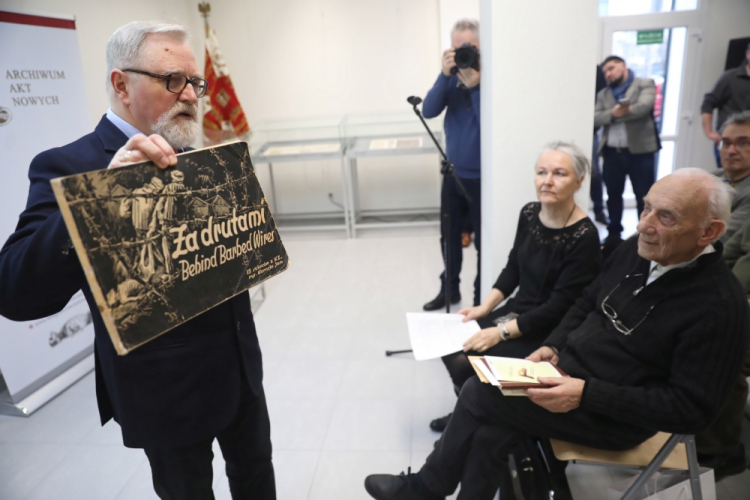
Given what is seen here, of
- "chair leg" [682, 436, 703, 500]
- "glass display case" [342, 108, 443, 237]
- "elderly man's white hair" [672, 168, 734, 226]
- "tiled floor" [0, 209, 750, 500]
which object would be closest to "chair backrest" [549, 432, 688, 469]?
"chair leg" [682, 436, 703, 500]

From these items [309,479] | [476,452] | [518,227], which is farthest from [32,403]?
[518,227]

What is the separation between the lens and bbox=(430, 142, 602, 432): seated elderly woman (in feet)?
6.10

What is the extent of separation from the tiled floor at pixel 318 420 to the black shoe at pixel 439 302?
0.10 m

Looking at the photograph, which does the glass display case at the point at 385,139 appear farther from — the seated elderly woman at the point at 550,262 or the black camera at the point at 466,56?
the seated elderly woman at the point at 550,262

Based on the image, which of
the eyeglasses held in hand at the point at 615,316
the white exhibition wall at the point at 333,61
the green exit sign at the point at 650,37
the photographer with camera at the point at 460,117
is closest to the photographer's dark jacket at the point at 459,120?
the photographer with camera at the point at 460,117

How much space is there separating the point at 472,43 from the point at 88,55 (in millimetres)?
2922

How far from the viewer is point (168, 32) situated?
1098mm

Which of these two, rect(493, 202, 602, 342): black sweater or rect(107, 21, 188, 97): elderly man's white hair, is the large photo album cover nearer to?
rect(107, 21, 188, 97): elderly man's white hair

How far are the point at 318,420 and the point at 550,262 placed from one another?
126 centimetres

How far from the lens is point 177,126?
1.11 meters

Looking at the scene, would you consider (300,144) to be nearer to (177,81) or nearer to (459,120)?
(459,120)

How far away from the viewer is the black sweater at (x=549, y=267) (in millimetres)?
1855

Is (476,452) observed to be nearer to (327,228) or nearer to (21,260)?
(21,260)

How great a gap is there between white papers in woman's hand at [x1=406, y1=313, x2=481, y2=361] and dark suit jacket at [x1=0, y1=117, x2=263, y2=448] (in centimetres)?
71
